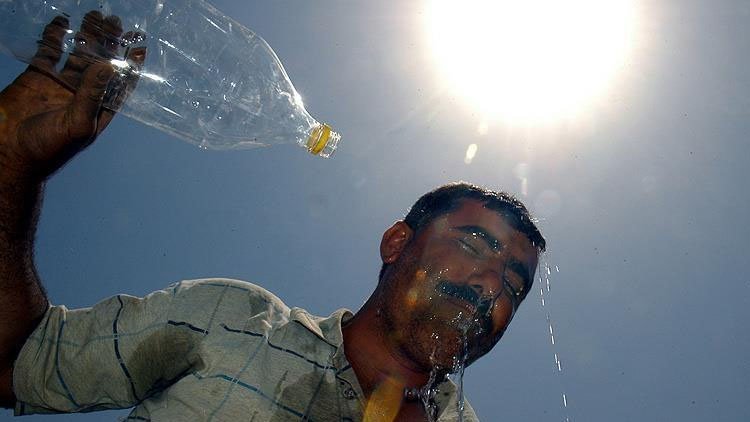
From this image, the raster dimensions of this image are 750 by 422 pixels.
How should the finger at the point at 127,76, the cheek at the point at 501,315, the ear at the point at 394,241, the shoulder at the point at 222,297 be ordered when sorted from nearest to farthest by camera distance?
the finger at the point at 127,76, the shoulder at the point at 222,297, the cheek at the point at 501,315, the ear at the point at 394,241

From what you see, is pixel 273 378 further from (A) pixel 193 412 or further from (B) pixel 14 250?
(B) pixel 14 250

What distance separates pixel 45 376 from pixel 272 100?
1.77m

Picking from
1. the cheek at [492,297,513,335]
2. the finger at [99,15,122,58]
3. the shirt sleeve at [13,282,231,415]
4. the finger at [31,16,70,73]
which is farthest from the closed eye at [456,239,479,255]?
the finger at [31,16,70,73]

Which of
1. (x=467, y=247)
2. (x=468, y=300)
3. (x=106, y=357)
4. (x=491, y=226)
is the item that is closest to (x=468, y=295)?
(x=468, y=300)

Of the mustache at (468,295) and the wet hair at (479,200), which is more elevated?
the wet hair at (479,200)

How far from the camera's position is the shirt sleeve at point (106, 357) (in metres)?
1.99

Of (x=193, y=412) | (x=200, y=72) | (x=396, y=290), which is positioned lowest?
(x=193, y=412)

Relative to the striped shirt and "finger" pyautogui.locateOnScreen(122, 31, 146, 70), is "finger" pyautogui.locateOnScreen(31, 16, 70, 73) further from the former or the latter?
the striped shirt

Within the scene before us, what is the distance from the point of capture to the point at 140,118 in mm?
2840

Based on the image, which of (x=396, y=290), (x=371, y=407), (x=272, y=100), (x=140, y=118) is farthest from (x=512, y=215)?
(x=140, y=118)

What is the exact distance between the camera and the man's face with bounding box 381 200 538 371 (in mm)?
2410

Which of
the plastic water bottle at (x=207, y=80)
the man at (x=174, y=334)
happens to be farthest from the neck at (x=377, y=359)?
the plastic water bottle at (x=207, y=80)

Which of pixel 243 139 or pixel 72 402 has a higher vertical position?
pixel 243 139

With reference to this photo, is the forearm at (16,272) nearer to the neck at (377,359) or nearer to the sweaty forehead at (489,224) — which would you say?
the neck at (377,359)
